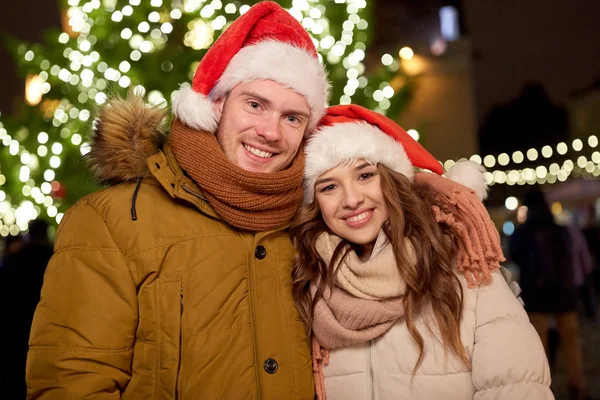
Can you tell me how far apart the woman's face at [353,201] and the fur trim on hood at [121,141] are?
79cm

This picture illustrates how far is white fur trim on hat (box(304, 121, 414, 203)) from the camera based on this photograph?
8.63 ft

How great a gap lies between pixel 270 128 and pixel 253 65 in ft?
1.02

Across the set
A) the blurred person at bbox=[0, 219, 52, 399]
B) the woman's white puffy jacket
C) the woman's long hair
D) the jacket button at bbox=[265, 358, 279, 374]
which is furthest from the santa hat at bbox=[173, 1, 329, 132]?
the blurred person at bbox=[0, 219, 52, 399]

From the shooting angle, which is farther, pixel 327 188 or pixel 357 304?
pixel 327 188

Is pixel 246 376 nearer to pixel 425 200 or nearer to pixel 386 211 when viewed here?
pixel 386 211

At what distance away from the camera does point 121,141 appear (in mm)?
2361

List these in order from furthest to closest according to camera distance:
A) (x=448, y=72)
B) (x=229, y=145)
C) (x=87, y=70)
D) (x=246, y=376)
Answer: (x=448, y=72) < (x=87, y=70) < (x=229, y=145) < (x=246, y=376)

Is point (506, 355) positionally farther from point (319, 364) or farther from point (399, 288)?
point (319, 364)

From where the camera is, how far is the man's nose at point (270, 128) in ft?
8.03

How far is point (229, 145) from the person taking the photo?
2.50 meters

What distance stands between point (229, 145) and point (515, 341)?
56.2 inches

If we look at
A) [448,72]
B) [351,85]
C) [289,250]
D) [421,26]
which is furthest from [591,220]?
[289,250]

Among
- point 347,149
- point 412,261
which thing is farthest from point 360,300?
point 347,149

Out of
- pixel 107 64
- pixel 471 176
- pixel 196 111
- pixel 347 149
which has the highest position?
pixel 107 64
